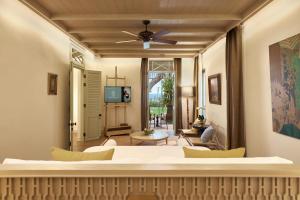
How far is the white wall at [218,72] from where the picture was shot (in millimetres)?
5078

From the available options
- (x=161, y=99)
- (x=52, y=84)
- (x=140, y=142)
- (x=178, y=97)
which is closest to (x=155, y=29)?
(x=52, y=84)

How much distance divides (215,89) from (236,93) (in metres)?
1.53

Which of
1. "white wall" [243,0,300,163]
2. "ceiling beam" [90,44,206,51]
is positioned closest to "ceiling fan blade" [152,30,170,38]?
"white wall" [243,0,300,163]

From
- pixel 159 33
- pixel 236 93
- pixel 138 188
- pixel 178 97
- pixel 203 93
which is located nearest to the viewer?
pixel 138 188

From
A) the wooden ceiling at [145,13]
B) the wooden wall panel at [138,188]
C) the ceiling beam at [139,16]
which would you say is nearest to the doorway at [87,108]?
the wooden ceiling at [145,13]

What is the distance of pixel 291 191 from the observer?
1044 millimetres

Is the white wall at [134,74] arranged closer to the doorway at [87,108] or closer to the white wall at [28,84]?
the doorway at [87,108]

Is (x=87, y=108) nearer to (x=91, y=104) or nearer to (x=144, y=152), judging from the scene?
(x=91, y=104)

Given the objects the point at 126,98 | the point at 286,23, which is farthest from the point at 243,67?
the point at 126,98

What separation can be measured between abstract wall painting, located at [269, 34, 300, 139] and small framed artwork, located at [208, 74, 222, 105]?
7.30 feet

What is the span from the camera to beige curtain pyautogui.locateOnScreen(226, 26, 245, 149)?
13.3ft

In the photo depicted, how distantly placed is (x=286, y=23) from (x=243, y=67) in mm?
1350

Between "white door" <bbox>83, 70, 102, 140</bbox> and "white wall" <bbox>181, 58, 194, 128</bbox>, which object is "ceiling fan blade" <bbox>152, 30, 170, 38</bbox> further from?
"white wall" <bbox>181, 58, 194, 128</bbox>

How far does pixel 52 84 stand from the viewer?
4152mm
